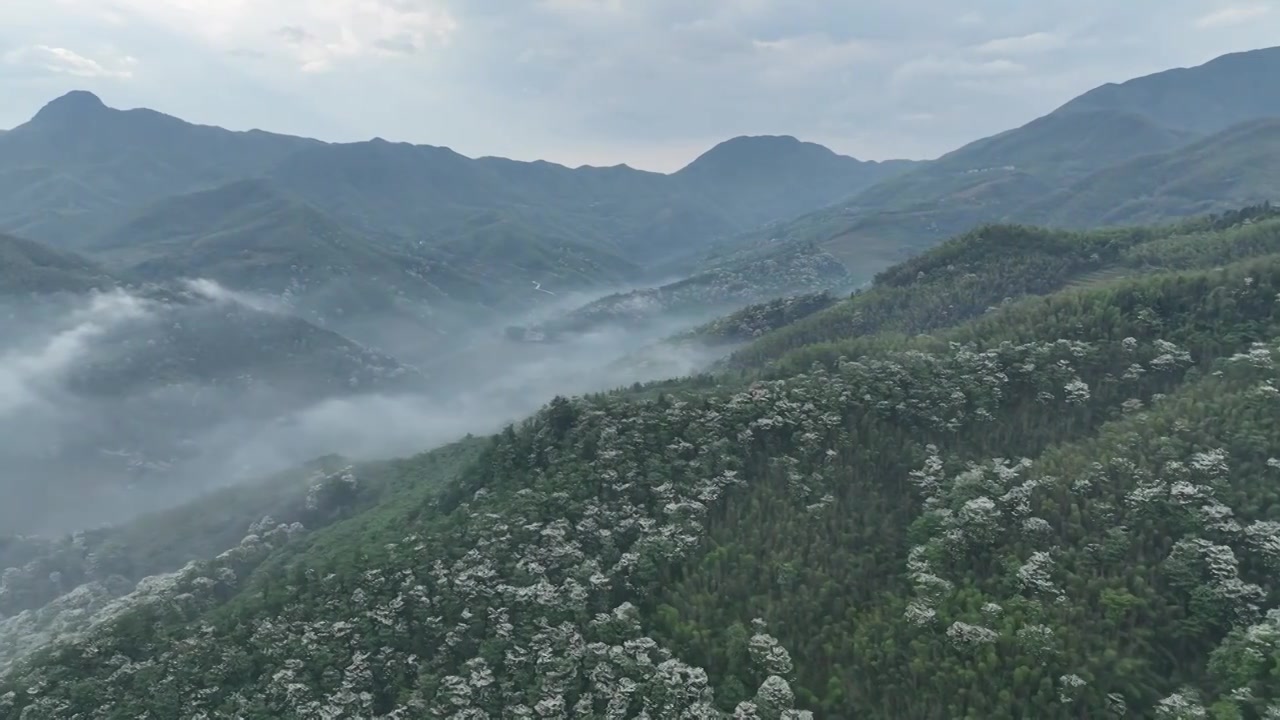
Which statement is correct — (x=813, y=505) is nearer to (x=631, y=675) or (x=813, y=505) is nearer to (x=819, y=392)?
(x=819, y=392)

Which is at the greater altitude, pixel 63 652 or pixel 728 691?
pixel 63 652

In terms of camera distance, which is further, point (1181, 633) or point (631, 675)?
point (631, 675)

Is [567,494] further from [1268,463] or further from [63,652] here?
[1268,463]

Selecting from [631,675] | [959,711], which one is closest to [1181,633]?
[959,711]

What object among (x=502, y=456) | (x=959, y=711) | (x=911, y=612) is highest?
(x=502, y=456)

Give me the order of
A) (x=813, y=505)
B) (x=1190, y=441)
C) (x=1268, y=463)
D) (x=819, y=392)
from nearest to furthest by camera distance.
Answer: (x=1268, y=463), (x=1190, y=441), (x=813, y=505), (x=819, y=392)

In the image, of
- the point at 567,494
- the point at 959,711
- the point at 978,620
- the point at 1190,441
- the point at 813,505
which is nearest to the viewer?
the point at 959,711
